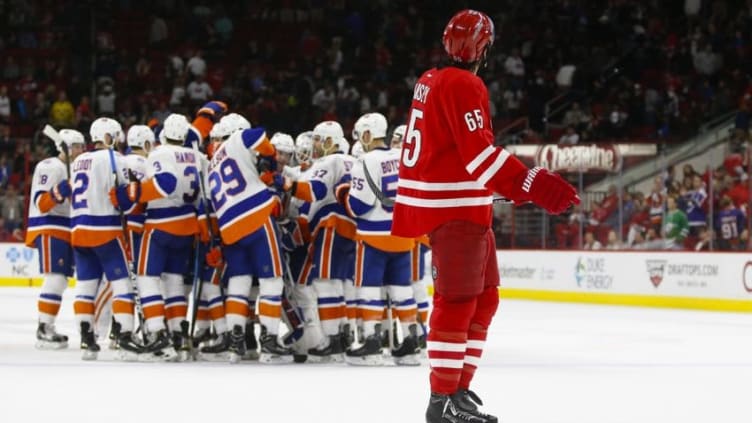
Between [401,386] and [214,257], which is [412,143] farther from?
[214,257]

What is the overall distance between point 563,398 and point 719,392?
96cm

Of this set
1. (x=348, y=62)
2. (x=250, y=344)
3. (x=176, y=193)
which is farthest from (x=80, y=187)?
(x=348, y=62)

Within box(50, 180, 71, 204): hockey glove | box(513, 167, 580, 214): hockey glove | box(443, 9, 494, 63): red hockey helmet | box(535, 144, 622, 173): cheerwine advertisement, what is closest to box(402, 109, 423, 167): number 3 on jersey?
box(443, 9, 494, 63): red hockey helmet

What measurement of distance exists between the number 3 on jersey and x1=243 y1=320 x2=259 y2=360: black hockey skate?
12.4ft

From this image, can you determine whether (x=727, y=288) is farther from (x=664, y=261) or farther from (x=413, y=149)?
(x=413, y=149)

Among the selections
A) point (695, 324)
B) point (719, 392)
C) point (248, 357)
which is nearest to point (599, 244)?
point (695, 324)

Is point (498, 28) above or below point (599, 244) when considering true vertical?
above

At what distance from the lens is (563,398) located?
6.86m

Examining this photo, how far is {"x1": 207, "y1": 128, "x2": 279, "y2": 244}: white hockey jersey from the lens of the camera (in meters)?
8.71

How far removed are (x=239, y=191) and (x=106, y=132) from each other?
123 centimetres

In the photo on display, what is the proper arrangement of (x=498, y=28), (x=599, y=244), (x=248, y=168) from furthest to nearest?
(x=498, y=28) < (x=599, y=244) < (x=248, y=168)

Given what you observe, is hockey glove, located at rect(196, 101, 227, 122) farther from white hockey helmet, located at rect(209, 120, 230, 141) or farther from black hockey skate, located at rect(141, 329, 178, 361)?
black hockey skate, located at rect(141, 329, 178, 361)

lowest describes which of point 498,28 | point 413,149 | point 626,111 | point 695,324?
point 695,324

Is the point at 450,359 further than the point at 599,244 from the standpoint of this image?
No
